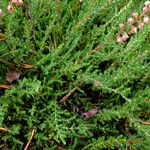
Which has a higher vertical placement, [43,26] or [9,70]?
[43,26]

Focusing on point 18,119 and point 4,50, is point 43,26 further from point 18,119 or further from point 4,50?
point 18,119

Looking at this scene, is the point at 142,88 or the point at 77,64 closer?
the point at 77,64

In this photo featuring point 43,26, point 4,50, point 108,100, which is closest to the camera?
point 4,50

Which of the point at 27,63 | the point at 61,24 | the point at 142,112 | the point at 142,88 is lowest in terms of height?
the point at 142,112

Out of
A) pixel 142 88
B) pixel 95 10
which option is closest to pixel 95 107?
pixel 142 88

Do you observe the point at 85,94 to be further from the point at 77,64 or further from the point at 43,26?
the point at 43,26

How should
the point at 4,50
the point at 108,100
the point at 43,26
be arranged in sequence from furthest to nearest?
the point at 43,26, the point at 108,100, the point at 4,50
